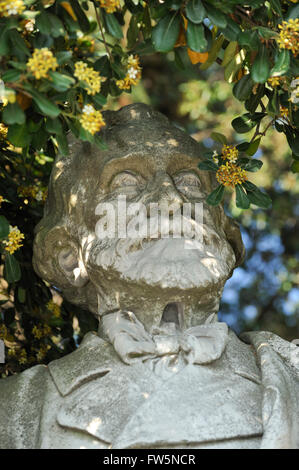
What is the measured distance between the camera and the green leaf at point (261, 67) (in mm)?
3320

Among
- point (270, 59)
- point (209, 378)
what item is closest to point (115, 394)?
point (209, 378)

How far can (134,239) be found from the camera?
3.74 metres

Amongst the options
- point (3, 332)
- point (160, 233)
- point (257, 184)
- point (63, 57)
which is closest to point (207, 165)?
point (160, 233)

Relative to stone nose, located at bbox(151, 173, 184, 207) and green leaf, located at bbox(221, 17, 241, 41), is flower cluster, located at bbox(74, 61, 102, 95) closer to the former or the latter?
green leaf, located at bbox(221, 17, 241, 41)

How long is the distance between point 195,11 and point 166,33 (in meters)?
0.15

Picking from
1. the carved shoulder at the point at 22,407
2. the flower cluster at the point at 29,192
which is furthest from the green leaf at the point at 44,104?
the flower cluster at the point at 29,192

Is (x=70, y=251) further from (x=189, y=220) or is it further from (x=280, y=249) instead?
(x=280, y=249)

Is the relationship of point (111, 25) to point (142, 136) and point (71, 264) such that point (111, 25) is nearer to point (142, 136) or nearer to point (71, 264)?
point (142, 136)

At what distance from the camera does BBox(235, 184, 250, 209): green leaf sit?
12.0 ft

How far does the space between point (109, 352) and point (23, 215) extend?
1.47 meters

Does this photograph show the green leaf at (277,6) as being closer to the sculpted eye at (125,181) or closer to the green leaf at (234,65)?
the green leaf at (234,65)

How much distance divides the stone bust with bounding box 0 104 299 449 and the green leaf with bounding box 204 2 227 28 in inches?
34.5

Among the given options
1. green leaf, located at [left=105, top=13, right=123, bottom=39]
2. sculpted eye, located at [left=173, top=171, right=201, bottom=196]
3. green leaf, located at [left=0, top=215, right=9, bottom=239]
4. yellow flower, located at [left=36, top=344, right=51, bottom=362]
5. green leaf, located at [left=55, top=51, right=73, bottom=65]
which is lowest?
yellow flower, located at [left=36, top=344, right=51, bottom=362]

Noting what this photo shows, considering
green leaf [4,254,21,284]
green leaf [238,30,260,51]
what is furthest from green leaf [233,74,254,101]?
green leaf [4,254,21,284]
